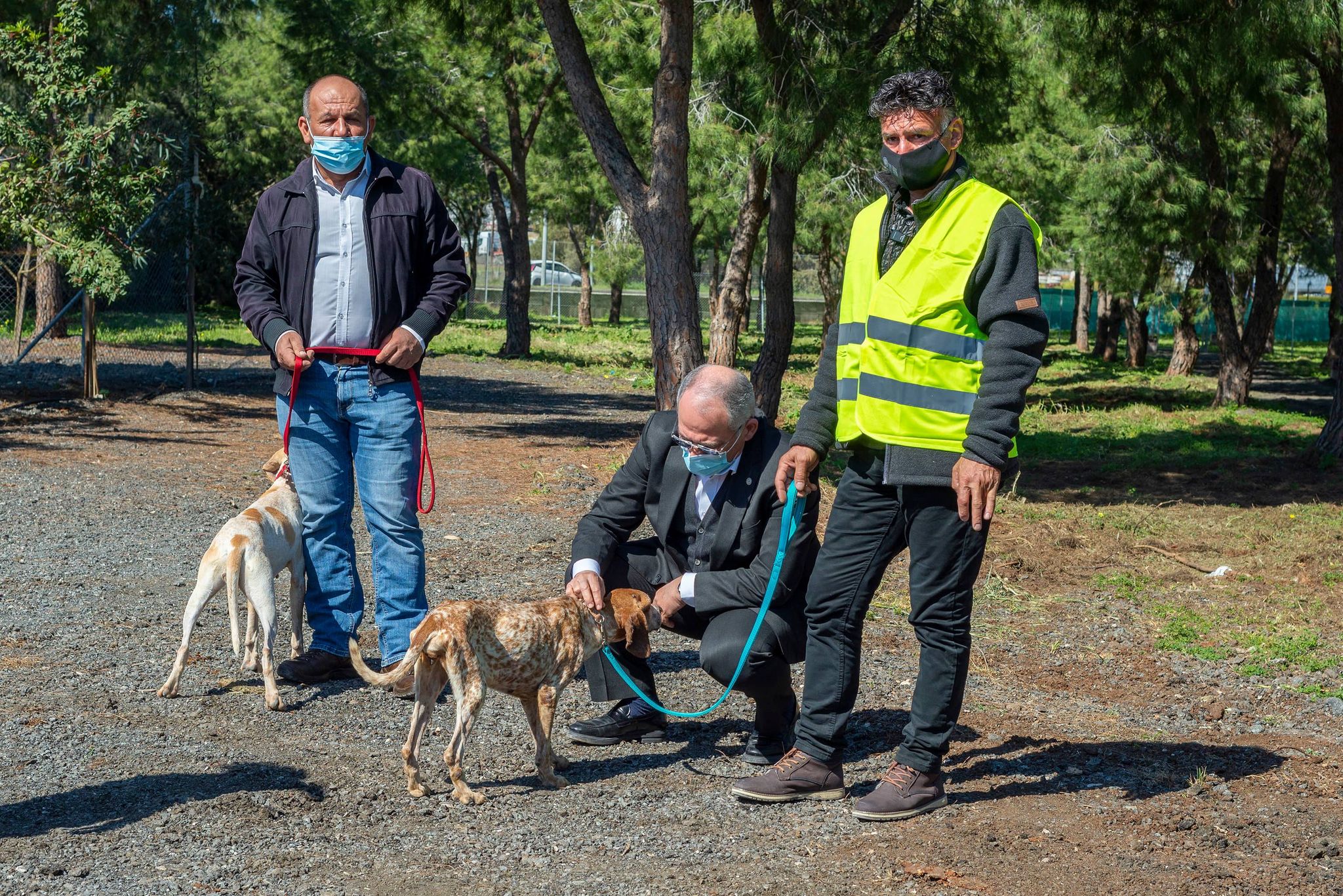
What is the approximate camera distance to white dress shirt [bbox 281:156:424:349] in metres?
4.81

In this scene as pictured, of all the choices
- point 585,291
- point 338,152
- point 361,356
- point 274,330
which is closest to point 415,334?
point 361,356

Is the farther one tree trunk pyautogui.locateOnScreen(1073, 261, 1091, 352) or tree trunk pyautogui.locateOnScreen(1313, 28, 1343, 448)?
tree trunk pyautogui.locateOnScreen(1073, 261, 1091, 352)

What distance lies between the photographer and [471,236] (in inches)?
1959

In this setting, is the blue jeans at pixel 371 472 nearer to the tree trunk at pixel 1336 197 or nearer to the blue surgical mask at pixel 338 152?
the blue surgical mask at pixel 338 152

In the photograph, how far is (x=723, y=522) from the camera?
421 centimetres

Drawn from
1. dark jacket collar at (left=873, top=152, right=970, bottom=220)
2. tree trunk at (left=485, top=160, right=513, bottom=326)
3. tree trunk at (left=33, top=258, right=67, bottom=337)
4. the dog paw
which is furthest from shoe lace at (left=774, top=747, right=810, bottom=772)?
tree trunk at (left=485, top=160, right=513, bottom=326)

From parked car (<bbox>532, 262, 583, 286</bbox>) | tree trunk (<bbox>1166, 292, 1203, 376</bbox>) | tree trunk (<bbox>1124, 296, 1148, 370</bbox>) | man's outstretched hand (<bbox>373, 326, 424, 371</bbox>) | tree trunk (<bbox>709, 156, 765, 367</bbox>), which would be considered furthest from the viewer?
parked car (<bbox>532, 262, 583, 286</bbox>)

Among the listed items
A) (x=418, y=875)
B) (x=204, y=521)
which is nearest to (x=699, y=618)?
(x=418, y=875)

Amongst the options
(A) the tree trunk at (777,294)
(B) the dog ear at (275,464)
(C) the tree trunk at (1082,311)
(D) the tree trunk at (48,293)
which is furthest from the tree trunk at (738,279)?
(C) the tree trunk at (1082,311)

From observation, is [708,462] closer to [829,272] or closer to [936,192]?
[936,192]

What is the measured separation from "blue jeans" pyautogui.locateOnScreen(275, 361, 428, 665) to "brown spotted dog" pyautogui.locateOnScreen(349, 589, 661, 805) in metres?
0.89

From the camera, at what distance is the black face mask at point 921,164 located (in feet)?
11.8

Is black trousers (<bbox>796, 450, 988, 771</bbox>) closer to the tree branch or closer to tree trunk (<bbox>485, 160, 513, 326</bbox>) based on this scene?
the tree branch

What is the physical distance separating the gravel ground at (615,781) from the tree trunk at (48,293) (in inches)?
472
